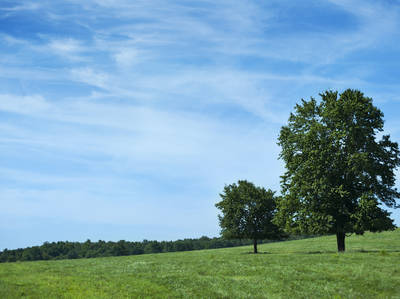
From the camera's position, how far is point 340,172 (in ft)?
127

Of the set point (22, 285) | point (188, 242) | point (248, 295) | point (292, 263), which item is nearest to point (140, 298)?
point (248, 295)

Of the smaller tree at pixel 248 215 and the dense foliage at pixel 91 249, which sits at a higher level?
the smaller tree at pixel 248 215

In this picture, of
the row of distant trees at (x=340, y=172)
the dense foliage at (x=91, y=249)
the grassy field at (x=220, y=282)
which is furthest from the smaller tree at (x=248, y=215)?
the dense foliage at (x=91, y=249)

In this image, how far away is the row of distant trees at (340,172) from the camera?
37281 mm

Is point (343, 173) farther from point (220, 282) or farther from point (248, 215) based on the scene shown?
point (220, 282)

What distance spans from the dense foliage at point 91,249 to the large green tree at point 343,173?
6202 cm

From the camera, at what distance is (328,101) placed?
1626 inches

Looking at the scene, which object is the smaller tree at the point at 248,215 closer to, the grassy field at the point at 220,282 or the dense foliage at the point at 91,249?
the grassy field at the point at 220,282

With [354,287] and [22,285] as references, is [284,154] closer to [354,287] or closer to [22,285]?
[354,287]

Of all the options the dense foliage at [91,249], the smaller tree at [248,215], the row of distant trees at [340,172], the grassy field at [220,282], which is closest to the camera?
the grassy field at [220,282]

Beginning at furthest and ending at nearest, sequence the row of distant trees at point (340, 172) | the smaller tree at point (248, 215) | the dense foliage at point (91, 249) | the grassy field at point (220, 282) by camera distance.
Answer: the dense foliage at point (91, 249) → the smaller tree at point (248, 215) → the row of distant trees at point (340, 172) → the grassy field at point (220, 282)

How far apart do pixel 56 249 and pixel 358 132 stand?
323 feet

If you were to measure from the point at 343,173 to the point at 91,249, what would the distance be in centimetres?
9932

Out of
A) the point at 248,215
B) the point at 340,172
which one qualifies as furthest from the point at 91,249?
the point at 340,172
